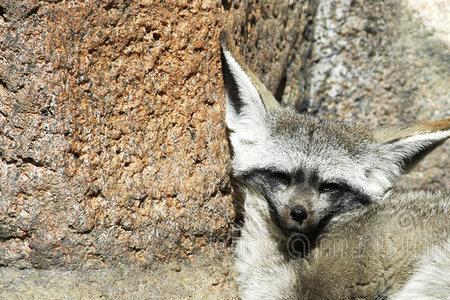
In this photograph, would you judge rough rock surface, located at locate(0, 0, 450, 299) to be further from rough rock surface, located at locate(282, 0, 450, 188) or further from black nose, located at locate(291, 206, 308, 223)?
rough rock surface, located at locate(282, 0, 450, 188)

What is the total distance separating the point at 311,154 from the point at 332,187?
0.91 ft

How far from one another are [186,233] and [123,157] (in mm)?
697

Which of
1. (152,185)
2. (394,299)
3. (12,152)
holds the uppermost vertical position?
(12,152)

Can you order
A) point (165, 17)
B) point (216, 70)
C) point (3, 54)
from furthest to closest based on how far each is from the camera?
1. point (216, 70)
2. point (165, 17)
3. point (3, 54)

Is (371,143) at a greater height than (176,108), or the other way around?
(176,108)

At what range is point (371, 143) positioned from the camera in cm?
534

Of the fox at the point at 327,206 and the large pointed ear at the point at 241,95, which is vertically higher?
the large pointed ear at the point at 241,95

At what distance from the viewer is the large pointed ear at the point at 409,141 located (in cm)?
509

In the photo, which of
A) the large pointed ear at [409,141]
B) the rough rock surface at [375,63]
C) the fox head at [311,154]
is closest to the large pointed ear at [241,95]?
the fox head at [311,154]

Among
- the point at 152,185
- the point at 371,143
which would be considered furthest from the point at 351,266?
the point at 152,185

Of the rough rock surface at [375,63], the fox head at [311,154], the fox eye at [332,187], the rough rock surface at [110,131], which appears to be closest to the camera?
the rough rock surface at [110,131]

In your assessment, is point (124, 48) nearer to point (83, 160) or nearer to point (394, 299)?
point (83, 160)

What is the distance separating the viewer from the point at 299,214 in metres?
4.82

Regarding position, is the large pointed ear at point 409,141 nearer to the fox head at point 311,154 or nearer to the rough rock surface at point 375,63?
the fox head at point 311,154
